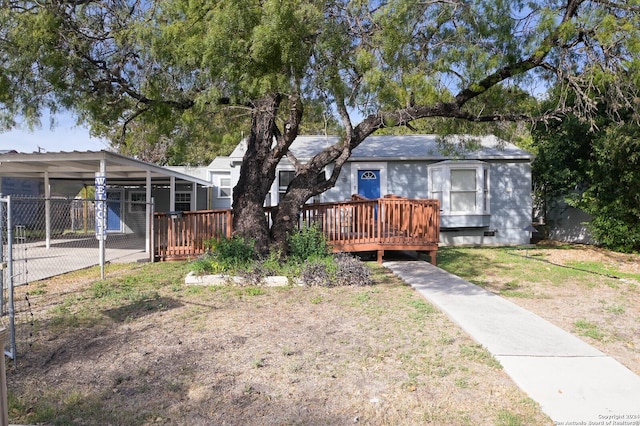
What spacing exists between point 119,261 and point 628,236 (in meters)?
14.4

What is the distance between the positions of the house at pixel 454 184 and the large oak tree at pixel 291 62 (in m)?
5.00

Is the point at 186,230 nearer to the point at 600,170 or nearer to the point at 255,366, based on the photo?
the point at 255,366

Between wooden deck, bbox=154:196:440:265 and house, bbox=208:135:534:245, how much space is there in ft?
13.8

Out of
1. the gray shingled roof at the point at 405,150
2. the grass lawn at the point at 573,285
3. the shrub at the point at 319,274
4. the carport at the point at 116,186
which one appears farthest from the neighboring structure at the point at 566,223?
the carport at the point at 116,186

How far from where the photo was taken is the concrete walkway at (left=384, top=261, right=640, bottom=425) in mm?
3170

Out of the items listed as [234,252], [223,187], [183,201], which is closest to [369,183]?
[223,187]

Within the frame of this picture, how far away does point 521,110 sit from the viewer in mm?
9664

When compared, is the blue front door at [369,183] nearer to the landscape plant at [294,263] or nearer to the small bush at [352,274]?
the landscape plant at [294,263]

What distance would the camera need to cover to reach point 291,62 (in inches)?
250

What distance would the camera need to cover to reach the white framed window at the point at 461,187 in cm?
1443

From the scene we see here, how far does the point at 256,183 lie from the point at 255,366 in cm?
544

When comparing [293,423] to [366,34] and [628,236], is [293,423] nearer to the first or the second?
[366,34]

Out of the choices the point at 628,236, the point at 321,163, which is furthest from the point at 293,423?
the point at 628,236

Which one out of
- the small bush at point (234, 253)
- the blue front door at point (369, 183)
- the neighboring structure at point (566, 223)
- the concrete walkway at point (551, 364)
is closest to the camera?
the concrete walkway at point (551, 364)
